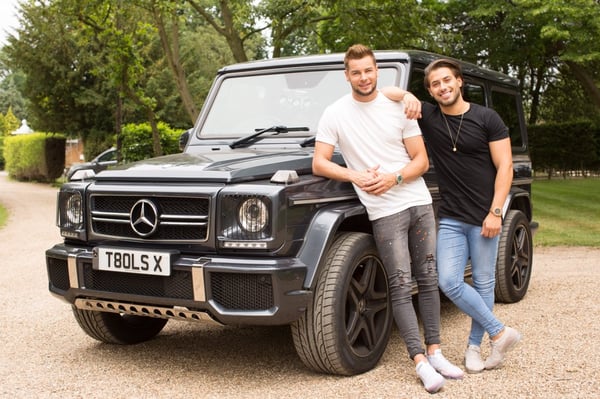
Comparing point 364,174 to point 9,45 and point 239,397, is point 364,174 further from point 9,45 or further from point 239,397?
point 9,45

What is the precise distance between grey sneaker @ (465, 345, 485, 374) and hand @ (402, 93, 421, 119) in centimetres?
149

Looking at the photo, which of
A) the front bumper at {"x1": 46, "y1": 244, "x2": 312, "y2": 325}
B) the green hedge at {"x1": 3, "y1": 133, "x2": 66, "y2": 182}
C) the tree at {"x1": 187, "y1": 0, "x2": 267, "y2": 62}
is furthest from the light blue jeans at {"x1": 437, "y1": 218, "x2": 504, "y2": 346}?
the green hedge at {"x1": 3, "y1": 133, "x2": 66, "y2": 182}

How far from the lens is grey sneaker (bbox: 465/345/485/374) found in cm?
471

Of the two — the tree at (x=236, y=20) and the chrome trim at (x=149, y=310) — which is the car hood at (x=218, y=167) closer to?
the chrome trim at (x=149, y=310)

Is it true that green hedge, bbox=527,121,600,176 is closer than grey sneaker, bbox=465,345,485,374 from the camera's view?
No

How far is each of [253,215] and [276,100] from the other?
1.69 meters

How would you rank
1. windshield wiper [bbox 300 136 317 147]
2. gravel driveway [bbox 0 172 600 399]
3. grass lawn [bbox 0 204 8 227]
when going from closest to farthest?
1. gravel driveway [bbox 0 172 600 399]
2. windshield wiper [bbox 300 136 317 147]
3. grass lawn [bbox 0 204 8 227]

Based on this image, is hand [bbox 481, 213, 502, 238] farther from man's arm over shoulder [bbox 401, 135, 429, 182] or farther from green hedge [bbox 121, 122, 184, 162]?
green hedge [bbox 121, 122, 184, 162]

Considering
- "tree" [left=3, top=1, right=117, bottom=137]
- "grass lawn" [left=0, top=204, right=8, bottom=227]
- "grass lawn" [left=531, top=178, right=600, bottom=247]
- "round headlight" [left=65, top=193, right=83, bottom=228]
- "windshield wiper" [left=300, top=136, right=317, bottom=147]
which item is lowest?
"grass lawn" [left=531, top=178, right=600, bottom=247]

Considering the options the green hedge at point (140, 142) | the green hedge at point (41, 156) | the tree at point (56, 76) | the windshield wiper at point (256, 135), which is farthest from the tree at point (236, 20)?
the green hedge at point (41, 156)

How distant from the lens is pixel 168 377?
15.8ft

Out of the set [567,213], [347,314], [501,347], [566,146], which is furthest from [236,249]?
[566,146]

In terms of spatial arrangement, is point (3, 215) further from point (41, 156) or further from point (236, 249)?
point (41, 156)

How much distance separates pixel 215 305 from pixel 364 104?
1.48 metres
